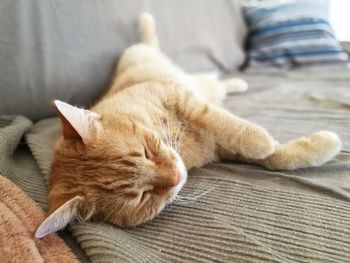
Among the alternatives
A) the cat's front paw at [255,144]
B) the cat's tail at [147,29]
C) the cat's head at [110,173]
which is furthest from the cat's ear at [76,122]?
the cat's tail at [147,29]

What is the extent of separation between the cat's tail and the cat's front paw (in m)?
0.88

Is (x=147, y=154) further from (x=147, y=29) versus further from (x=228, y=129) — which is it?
(x=147, y=29)

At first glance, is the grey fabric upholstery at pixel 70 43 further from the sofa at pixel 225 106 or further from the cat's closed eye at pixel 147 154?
the cat's closed eye at pixel 147 154

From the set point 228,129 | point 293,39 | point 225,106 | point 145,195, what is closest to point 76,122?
point 145,195

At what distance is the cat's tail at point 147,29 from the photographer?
5.31 feet

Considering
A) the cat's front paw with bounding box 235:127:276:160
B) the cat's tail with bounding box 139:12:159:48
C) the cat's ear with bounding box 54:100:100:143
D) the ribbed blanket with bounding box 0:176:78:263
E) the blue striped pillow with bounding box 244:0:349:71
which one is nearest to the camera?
the ribbed blanket with bounding box 0:176:78:263

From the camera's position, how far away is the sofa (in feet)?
2.41

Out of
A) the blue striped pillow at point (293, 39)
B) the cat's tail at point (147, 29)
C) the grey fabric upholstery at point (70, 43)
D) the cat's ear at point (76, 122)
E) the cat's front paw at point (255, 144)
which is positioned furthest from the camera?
the blue striped pillow at point (293, 39)

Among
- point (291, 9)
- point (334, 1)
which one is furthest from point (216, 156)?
point (334, 1)

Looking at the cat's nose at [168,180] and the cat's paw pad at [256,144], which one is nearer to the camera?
the cat's nose at [168,180]

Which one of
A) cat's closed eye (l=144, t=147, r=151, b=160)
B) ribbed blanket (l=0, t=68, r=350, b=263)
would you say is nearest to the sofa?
ribbed blanket (l=0, t=68, r=350, b=263)

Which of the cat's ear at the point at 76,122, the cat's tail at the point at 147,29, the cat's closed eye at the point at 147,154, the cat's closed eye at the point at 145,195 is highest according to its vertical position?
the cat's tail at the point at 147,29

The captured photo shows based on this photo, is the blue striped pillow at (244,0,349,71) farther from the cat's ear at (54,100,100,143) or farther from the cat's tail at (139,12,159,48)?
the cat's ear at (54,100,100,143)

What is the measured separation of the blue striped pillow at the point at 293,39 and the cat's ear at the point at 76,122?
1.37 metres
